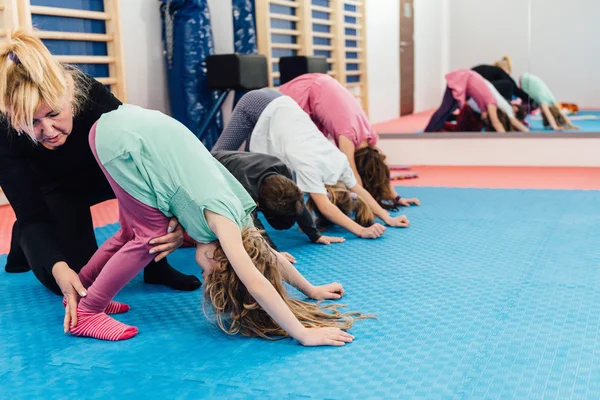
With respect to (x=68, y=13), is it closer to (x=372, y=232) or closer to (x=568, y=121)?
(x=372, y=232)

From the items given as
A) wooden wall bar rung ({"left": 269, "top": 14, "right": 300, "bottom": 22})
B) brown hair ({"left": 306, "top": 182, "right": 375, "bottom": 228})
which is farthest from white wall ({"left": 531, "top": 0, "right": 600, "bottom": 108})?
brown hair ({"left": 306, "top": 182, "right": 375, "bottom": 228})

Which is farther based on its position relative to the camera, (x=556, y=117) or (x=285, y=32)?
(x=285, y=32)

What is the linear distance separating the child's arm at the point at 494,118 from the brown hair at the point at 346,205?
247 centimetres

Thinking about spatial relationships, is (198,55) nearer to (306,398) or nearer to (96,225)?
(96,225)

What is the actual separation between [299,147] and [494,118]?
2.78 meters

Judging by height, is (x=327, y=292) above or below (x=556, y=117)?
below

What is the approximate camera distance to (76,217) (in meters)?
2.37

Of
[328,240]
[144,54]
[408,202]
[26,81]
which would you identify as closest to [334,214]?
[328,240]

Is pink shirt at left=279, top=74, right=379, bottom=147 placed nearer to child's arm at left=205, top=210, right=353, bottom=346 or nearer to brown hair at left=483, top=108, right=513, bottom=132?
child's arm at left=205, top=210, right=353, bottom=346

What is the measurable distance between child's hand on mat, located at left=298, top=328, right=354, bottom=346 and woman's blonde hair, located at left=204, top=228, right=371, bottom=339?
0.06 m

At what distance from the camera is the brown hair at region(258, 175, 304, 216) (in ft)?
7.80

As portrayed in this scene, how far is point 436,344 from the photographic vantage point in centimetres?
173

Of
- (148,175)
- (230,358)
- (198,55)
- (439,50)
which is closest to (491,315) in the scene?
(230,358)

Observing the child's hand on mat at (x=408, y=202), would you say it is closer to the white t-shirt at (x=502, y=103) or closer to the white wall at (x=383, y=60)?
the white t-shirt at (x=502, y=103)
